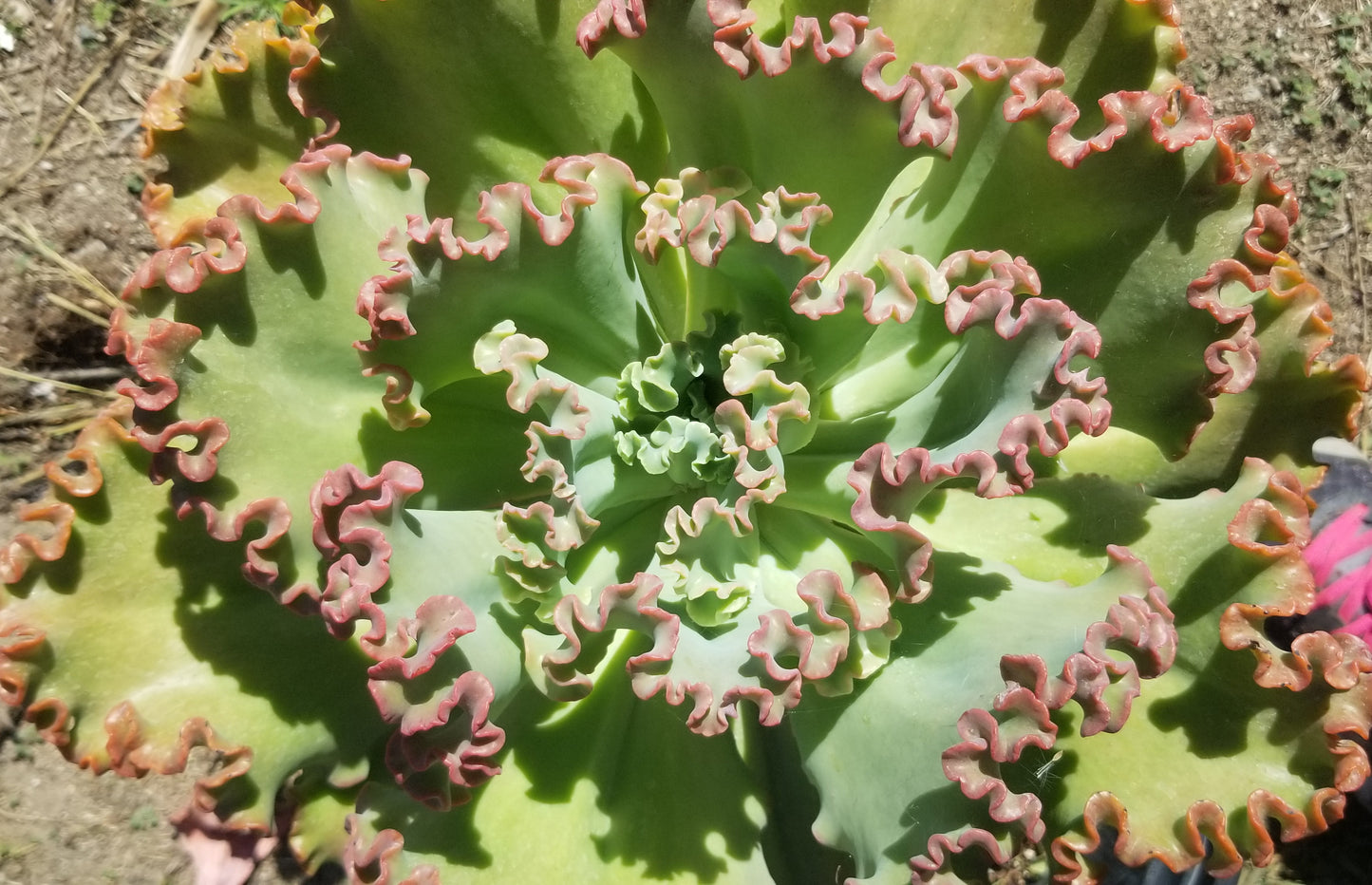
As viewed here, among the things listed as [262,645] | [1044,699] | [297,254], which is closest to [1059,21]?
[1044,699]

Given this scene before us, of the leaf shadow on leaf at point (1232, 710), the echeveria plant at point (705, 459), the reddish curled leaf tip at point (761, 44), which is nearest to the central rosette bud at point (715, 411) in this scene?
the echeveria plant at point (705, 459)

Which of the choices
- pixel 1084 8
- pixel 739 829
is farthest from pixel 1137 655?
pixel 1084 8

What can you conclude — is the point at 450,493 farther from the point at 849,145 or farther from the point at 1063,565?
the point at 1063,565

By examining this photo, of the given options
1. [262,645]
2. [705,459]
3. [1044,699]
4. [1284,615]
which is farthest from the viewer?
[262,645]

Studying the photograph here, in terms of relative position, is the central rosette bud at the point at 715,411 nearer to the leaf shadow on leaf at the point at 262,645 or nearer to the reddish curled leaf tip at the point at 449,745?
the reddish curled leaf tip at the point at 449,745

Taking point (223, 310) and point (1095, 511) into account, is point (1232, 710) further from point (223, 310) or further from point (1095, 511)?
point (223, 310)

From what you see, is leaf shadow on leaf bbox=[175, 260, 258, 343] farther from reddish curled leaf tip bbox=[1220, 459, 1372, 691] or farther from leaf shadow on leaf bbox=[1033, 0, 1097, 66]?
reddish curled leaf tip bbox=[1220, 459, 1372, 691]

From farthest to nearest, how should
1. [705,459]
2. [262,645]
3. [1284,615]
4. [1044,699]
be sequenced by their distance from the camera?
1. [262,645]
2. [705,459]
3. [1284,615]
4. [1044,699]
